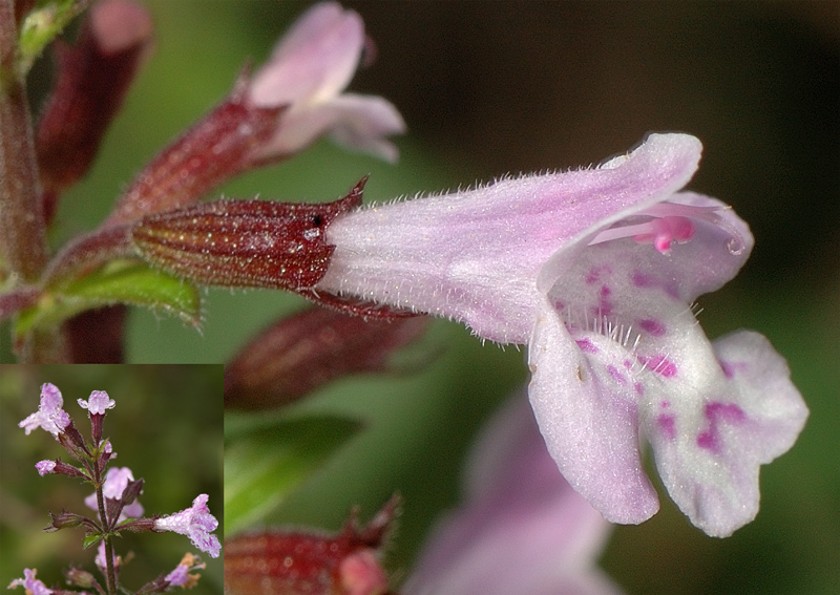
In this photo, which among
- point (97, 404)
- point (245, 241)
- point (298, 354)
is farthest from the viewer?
point (298, 354)

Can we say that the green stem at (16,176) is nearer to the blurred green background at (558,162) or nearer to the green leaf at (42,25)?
the green leaf at (42,25)

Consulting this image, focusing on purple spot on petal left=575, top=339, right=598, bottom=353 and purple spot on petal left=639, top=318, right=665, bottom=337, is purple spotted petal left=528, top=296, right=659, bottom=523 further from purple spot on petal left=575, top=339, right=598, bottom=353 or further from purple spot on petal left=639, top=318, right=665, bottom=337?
purple spot on petal left=639, top=318, right=665, bottom=337

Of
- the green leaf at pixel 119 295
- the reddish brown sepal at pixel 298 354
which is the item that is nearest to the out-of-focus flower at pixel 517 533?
the reddish brown sepal at pixel 298 354

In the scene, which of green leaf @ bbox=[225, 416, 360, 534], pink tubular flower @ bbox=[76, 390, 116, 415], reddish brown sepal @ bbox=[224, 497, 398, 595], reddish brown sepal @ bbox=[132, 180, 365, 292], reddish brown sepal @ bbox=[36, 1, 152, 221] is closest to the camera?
pink tubular flower @ bbox=[76, 390, 116, 415]

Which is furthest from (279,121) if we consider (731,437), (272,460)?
(731,437)

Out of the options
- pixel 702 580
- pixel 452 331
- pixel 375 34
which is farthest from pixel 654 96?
pixel 702 580

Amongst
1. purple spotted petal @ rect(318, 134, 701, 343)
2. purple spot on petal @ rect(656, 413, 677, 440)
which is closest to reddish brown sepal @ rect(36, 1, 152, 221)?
purple spotted petal @ rect(318, 134, 701, 343)

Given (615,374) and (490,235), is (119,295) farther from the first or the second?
(615,374)
